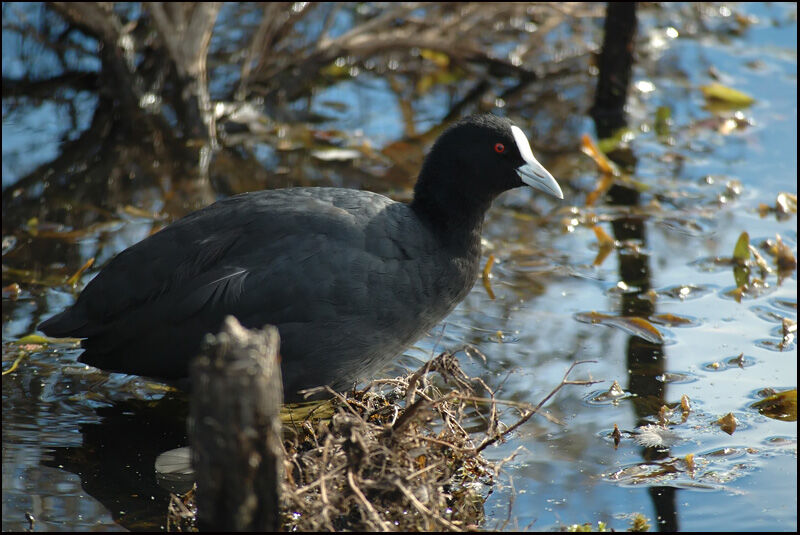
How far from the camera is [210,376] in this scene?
2441 mm

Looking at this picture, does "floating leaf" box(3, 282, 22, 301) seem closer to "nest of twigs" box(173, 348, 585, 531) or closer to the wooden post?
"nest of twigs" box(173, 348, 585, 531)

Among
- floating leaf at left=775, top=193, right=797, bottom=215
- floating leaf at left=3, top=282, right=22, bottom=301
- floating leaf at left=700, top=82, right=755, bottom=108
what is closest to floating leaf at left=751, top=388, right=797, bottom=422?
floating leaf at left=775, top=193, right=797, bottom=215

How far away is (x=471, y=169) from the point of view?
404 centimetres

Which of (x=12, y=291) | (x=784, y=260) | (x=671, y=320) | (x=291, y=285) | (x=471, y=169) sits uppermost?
(x=471, y=169)

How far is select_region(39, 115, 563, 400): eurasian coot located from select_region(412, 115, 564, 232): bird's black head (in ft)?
0.16

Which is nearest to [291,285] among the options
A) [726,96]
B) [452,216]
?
[452,216]

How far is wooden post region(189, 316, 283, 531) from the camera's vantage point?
244cm

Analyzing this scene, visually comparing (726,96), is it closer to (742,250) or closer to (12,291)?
(742,250)

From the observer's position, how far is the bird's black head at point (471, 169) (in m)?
4.03

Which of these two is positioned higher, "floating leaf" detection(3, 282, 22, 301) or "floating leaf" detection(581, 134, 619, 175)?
"floating leaf" detection(581, 134, 619, 175)

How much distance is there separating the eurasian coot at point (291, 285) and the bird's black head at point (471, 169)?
50 mm

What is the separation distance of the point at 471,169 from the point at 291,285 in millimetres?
915

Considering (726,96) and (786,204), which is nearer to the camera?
(786,204)

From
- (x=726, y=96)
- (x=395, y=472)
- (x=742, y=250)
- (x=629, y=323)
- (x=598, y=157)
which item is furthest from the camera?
(x=726, y=96)
